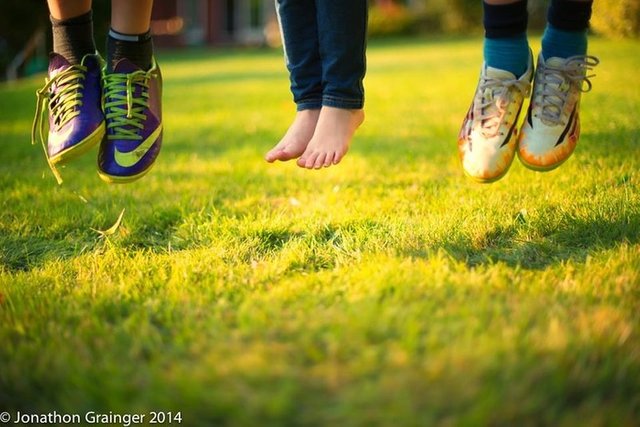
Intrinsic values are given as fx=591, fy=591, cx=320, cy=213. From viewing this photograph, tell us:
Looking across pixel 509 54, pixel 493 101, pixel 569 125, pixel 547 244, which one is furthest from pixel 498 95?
pixel 547 244

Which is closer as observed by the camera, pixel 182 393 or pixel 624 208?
pixel 182 393

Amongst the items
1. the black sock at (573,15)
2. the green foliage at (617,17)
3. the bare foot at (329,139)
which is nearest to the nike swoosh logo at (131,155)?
the bare foot at (329,139)

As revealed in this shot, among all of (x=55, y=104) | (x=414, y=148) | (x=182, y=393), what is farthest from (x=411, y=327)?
(x=414, y=148)

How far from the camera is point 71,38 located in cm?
190

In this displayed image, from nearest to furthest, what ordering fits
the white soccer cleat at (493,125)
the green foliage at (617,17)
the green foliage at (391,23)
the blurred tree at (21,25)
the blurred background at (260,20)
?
1. the white soccer cleat at (493,125)
2. the green foliage at (617,17)
3. the blurred tree at (21,25)
4. the blurred background at (260,20)
5. the green foliage at (391,23)

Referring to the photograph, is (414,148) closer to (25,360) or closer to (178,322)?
(178,322)

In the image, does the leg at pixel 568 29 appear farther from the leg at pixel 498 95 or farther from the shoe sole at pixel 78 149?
the shoe sole at pixel 78 149

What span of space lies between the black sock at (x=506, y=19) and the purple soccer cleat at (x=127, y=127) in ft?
3.65

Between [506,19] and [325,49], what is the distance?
22.5 inches

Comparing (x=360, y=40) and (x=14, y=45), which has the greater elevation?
(x=360, y=40)

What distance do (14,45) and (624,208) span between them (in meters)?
13.9

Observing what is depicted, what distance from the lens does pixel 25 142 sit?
417 cm

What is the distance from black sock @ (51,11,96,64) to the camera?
1.90 metres

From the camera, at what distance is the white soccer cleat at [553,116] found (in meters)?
1.80
